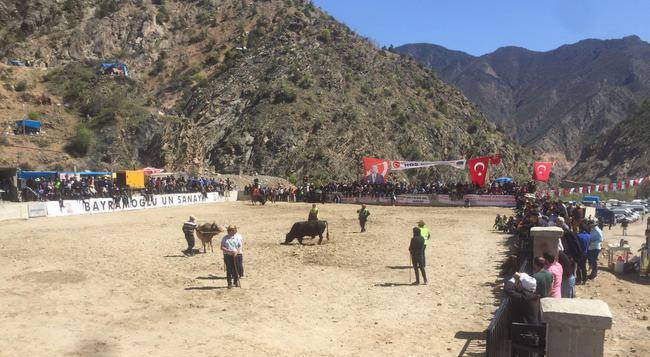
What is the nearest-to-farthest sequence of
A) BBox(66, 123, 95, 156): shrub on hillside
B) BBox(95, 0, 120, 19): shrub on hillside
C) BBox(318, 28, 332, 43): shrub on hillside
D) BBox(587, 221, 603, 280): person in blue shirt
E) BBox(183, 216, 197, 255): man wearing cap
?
BBox(587, 221, 603, 280): person in blue shirt
BBox(183, 216, 197, 255): man wearing cap
BBox(66, 123, 95, 156): shrub on hillside
BBox(318, 28, 332, 43): shrub on hillside
BBox(95, 0, 120, 19): shrub on hillside

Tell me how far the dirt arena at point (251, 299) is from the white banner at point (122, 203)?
9843mm

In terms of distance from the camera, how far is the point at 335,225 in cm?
2770

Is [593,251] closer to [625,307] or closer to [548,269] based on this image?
[625,307]

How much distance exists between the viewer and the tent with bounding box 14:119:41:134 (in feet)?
165

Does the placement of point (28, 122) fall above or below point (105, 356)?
above

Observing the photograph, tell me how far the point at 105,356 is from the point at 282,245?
39.5 ft

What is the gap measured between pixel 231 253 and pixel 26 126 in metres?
46.8

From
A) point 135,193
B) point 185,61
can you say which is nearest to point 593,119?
point 185,61

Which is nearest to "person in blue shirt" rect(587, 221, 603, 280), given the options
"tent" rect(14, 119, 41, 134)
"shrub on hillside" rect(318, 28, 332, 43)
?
"tent" rect(14, 119, 41, 134)

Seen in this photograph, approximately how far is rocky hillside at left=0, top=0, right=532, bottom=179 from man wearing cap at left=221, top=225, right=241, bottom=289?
43039mm

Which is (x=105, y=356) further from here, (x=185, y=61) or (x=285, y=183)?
(x=185, y=61)

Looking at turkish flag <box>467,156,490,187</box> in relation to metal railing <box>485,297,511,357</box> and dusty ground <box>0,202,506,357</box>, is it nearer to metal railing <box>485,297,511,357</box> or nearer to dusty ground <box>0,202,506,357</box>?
dusty ground <box>0,202,506,357</box>

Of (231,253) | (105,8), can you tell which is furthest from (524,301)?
(105,8)

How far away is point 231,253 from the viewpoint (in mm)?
12703
